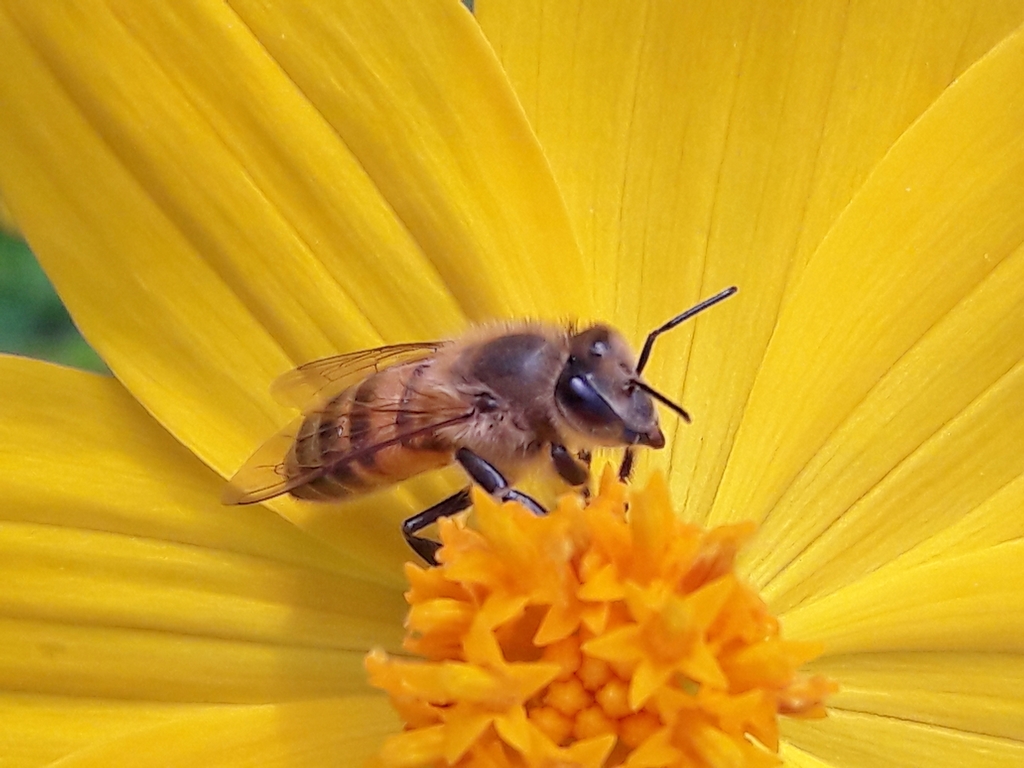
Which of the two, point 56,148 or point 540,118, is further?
point 540,118

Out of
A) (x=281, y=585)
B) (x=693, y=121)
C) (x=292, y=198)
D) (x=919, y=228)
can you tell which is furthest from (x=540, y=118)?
(x=281, y=585)

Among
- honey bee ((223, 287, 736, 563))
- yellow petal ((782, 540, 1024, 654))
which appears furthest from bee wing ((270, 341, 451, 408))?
yellow petal ((782, 540, 1024, 654))

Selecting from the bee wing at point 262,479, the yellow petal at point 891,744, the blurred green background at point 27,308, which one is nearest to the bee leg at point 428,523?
the bee wing at point 262,479

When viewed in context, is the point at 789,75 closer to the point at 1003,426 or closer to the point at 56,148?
the point at 1003,426

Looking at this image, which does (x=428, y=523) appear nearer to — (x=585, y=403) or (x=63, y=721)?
(x=585, y=403)

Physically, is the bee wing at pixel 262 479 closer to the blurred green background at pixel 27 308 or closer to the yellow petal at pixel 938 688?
the yellow petal at pixel 938 688

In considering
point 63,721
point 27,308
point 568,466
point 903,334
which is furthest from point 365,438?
point 27,308

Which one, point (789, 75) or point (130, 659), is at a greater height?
point (789, 75)
